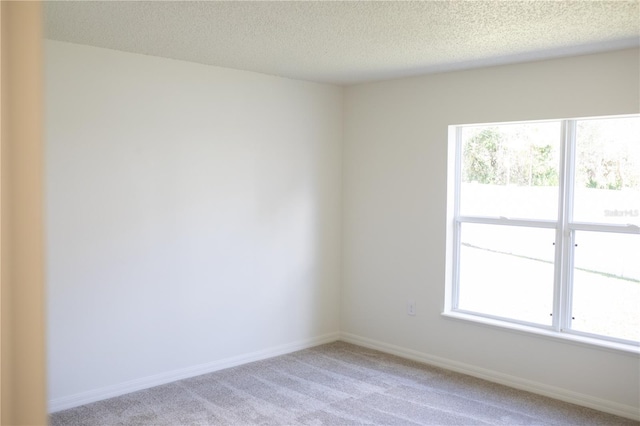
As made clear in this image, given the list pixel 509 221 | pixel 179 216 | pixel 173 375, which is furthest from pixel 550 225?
pixel 173 375

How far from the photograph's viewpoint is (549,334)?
13.6ft

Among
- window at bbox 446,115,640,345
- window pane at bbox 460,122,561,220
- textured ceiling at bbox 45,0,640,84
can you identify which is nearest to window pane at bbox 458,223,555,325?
window at bbox 446,115,640,345

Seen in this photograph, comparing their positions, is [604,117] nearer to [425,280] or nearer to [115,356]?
[425,280]

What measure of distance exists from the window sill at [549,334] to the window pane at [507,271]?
90mm

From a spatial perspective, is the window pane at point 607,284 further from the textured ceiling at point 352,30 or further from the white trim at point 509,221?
the textured ceiling at point 352,30

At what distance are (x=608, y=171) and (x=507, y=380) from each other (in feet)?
5.63

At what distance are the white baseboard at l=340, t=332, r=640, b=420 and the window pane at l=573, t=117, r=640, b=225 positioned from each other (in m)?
1.24

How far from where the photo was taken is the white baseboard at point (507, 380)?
3.82m

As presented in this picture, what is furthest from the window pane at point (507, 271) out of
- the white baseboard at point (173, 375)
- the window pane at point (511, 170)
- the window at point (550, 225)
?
the white baseboard at point (173, 375)

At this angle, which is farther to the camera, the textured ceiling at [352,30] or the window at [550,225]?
the window at [550,225]

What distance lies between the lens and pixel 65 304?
3768 mm

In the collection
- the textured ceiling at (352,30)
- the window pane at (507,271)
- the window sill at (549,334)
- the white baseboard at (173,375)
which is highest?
the textured ceiling at (352,30)

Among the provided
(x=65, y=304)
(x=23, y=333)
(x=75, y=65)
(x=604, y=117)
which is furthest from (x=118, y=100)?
(x=23, y=333)

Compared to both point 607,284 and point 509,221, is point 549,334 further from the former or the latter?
point 509,221
